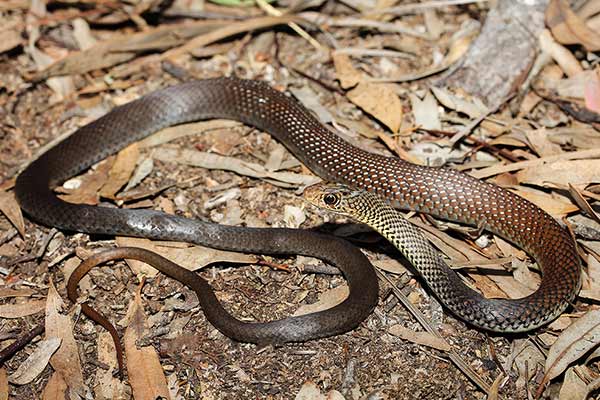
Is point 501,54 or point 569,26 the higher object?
point 569,26

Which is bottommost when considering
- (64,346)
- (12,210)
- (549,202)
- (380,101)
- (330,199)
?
(64,346)

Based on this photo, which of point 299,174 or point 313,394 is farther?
point 299,174

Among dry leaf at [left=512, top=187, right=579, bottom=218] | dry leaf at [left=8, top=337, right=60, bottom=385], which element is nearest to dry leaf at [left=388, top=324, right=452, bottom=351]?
dry leaf at [left=512, top=187, right=579, bottom=218]

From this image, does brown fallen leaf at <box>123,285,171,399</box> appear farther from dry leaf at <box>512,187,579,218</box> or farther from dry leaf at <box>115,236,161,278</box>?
dry leaf at <box>512,187,579,218</box>

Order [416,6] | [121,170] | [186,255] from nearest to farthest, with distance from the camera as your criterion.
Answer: [186,255] < [121,170] < [416,6]

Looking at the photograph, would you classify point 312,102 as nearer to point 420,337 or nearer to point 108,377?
point 420,337

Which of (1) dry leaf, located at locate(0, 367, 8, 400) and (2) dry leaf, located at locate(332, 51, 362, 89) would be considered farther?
(2) dry leaf, located at locate(332, 51, 362, 89)

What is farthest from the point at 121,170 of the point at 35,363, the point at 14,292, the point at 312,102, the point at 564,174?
the point at 564,174
